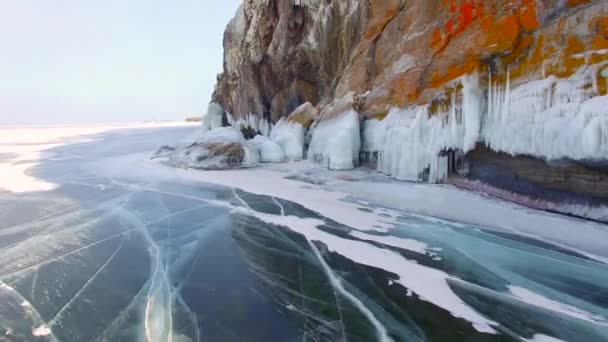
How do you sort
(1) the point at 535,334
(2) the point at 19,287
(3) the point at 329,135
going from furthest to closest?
1. (3) the point at 329,135
2. (2) the point at 19,287
3. (1) the point at 535,334

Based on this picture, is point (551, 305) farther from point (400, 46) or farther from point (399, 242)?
point (400, 46)

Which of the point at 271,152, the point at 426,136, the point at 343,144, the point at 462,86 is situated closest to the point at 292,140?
the point at 271,152

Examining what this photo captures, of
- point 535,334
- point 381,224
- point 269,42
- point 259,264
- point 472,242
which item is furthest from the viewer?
point 269,42

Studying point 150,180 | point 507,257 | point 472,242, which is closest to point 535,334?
point 507,257

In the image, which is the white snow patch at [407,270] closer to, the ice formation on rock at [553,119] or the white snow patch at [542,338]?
the white snow patch at [542,338]

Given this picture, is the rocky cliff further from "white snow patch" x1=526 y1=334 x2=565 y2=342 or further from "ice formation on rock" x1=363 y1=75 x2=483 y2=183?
"white snow patch" x1=526 y1=334 x2=565 y2=342

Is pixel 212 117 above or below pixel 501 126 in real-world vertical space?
above

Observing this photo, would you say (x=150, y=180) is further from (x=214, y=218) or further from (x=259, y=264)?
(x=259, y=264)
